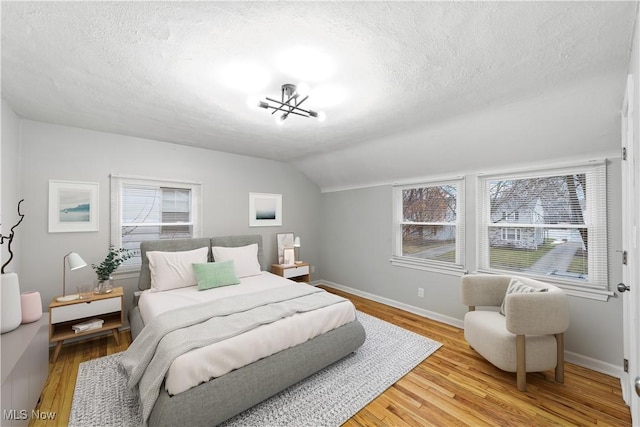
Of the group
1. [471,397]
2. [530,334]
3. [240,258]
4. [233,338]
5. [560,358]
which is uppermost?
[240,258]

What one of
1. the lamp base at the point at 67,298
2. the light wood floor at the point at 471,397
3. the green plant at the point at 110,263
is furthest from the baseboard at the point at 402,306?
the lamp base at the point at 67,298

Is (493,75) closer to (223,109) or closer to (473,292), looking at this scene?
(473,292)

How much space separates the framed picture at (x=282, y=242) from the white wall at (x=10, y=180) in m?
3.00

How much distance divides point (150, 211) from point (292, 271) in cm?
223

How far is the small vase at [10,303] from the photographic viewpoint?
171 cm

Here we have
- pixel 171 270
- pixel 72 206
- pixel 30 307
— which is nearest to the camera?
pixel 30 307

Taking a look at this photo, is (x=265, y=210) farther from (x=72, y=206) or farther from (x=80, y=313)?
(x=80, y=313)

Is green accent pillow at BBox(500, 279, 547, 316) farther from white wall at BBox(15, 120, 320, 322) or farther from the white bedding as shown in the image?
white wall at BBox(15, 120, 320, 322)

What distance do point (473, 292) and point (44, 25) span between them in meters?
3.79

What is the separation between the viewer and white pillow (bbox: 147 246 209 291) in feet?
9.71

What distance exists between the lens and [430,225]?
12.4 ft

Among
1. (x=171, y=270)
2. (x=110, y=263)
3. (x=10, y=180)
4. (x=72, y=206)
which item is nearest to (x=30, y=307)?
(x=110, y=263)

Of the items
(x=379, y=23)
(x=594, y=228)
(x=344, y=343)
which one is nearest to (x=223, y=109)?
(x=379, y=23)

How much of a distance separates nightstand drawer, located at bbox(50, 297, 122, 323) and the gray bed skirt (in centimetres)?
166
